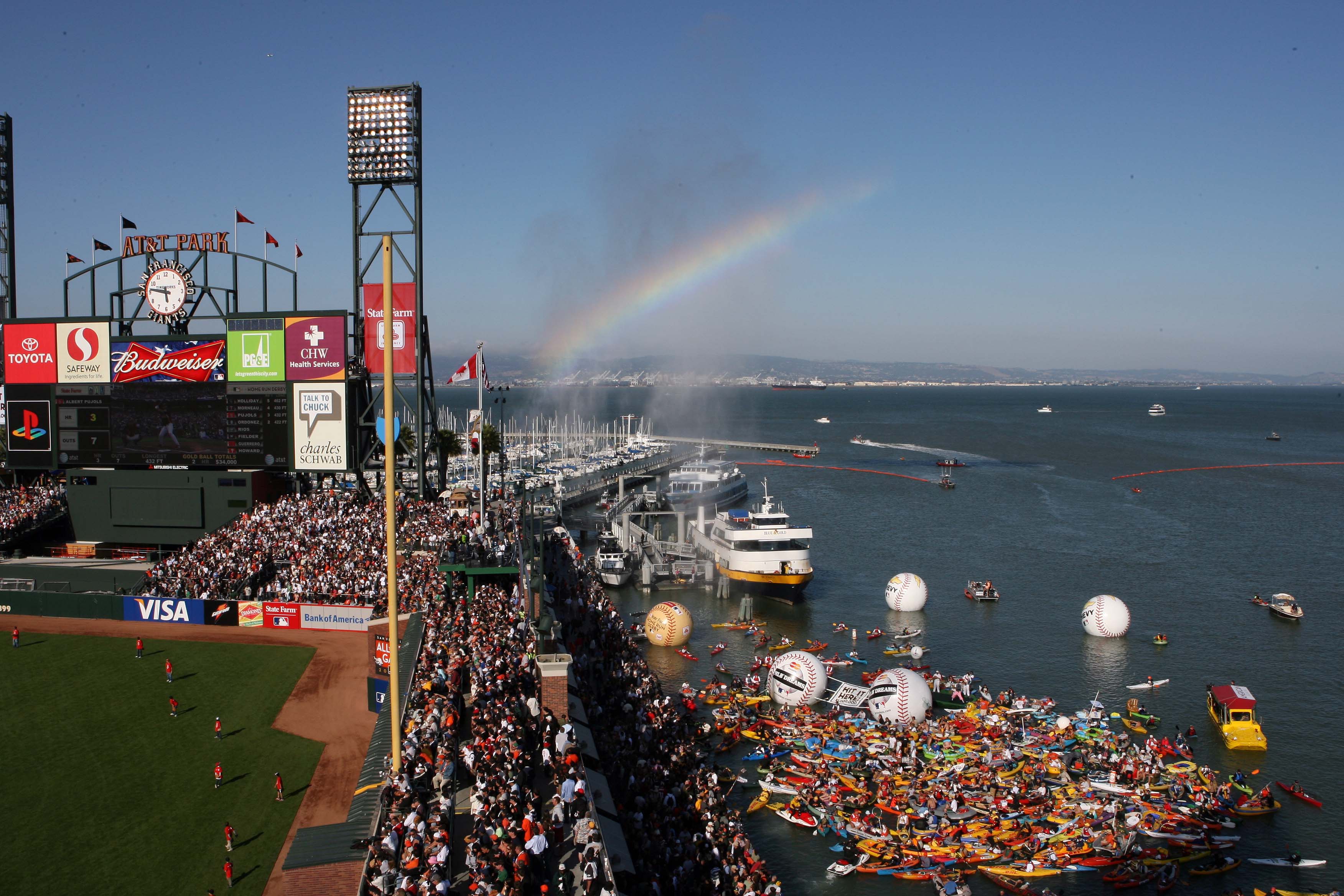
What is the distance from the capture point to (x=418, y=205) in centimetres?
3794

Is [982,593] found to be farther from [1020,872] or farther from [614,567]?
[1020,872]

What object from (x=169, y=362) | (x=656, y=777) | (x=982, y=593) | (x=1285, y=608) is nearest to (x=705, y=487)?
(x=982, y=593)

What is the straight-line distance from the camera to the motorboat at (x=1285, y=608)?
137 ft

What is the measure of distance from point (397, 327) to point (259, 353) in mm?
5616

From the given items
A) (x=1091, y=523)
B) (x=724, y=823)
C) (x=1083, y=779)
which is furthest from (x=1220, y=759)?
(x=1091, y=523)

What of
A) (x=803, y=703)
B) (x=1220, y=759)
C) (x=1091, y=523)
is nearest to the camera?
(x=1220, y=759)

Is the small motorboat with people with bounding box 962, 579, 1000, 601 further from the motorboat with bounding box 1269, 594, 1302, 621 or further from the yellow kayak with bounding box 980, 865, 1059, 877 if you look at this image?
the yellow kayak with bounding box 980, 865, 1059, 877

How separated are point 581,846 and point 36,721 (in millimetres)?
18307

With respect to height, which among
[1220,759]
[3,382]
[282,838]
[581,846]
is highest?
[3,382]

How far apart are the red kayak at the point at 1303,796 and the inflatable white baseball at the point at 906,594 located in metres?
18.2

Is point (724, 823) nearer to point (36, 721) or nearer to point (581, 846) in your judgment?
point (581, 846)

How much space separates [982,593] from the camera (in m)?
45.6

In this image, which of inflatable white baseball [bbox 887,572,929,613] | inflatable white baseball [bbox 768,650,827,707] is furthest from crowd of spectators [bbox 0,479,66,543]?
inflatable white baseball [bbox 887,572,929,613]

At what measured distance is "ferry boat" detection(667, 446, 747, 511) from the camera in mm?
70375
